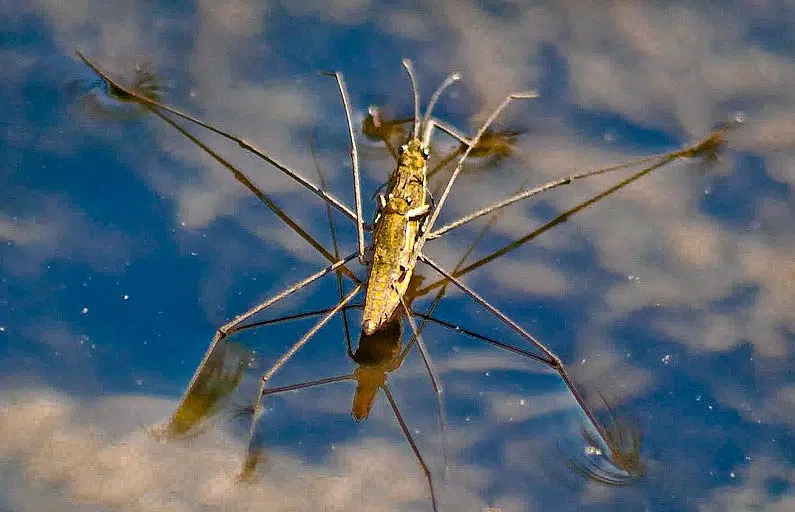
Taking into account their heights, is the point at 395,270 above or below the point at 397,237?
below

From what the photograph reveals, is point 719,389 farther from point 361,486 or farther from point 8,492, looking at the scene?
point 8,492

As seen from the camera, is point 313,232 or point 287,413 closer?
point 287,413

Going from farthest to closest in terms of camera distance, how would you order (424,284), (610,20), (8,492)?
1. (610,20)
2. (424,284)
3. (8,492)

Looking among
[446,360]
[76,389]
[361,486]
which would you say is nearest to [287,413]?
[361,486]

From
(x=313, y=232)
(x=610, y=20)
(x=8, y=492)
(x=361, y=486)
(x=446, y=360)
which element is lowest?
(x=8, y=492)

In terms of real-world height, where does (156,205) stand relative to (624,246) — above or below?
below

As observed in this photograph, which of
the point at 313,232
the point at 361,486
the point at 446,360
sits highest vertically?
the point at 313,232

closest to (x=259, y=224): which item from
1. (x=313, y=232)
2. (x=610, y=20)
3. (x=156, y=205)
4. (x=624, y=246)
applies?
(x=313, y=232)

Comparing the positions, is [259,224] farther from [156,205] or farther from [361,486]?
[361,486]

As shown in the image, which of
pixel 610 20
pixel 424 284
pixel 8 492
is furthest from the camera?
pixel 610 20
